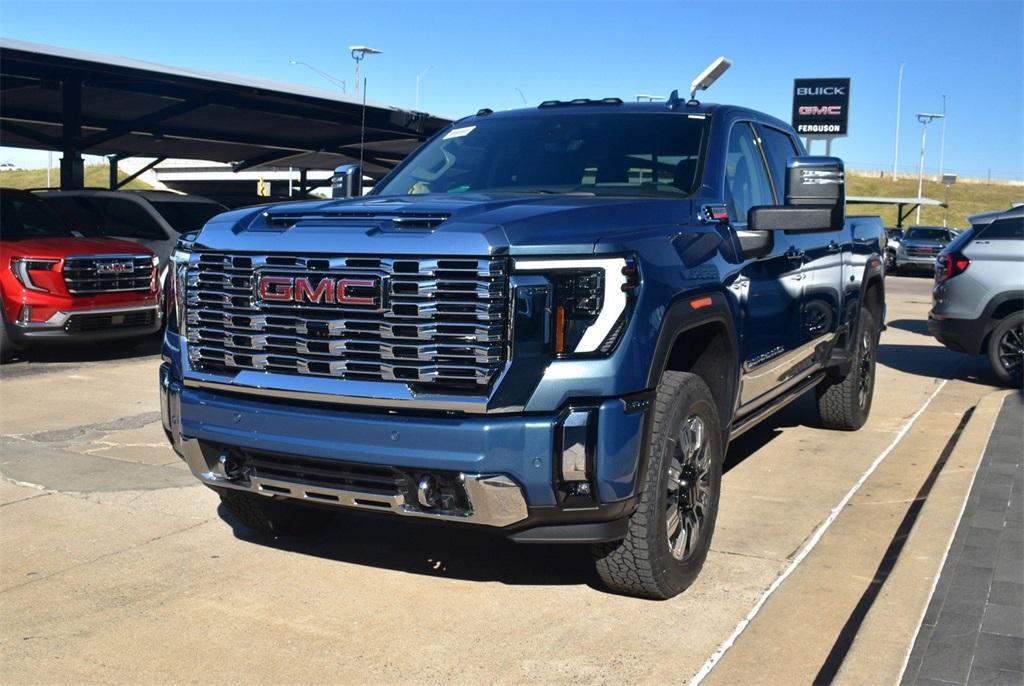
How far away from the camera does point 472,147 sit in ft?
19.1

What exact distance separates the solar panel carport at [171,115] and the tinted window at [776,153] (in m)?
7.01

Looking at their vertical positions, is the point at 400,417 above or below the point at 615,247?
below

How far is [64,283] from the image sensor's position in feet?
34.6

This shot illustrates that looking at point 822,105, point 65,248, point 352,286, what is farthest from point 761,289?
point 822,105

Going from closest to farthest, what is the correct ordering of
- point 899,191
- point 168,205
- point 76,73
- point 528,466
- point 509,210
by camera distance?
point 528,466 → point 509,210 → point 168,205 → point 76,73 → point 899,191

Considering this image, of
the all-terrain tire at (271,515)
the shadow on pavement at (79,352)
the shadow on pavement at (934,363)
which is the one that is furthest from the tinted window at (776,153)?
the shadow on pavement at (79,352)

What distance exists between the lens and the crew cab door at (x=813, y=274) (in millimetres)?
6121

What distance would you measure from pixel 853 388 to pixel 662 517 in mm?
4109

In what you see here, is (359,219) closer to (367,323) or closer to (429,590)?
(367,323)

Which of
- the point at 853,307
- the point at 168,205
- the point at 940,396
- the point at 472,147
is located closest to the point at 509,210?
the point at 472,147

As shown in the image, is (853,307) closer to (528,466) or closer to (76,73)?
(528,466)

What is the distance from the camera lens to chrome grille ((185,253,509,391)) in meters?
3.76

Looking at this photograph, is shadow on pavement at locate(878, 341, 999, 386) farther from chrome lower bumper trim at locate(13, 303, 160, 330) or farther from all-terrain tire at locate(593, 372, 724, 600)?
chrome lower bumper trim at locate(13, 303, 160, 330)

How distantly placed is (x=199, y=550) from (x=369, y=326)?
1.77 metres
